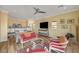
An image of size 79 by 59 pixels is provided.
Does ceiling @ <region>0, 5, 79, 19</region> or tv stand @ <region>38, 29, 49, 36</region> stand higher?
ceiling @ <region>0, 5, 79, 19</region>

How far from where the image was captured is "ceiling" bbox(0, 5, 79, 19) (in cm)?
201

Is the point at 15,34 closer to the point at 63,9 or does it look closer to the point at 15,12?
the point at 15,12

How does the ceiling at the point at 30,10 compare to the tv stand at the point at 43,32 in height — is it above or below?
above

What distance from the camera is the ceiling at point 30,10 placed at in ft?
6.59

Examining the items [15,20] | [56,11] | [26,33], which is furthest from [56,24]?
[15,20]

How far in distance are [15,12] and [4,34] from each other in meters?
0.44

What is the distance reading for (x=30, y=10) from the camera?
2047mm

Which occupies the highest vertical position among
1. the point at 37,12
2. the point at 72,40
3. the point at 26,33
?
the point at 37,12

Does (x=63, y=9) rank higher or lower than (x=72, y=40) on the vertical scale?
higher

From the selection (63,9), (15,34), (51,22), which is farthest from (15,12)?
(63,9)

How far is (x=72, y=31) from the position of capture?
6.53 feet

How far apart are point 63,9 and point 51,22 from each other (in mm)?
315

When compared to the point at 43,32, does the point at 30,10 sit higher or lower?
higher

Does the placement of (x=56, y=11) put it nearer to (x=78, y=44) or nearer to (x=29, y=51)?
(x=78, y=44)
